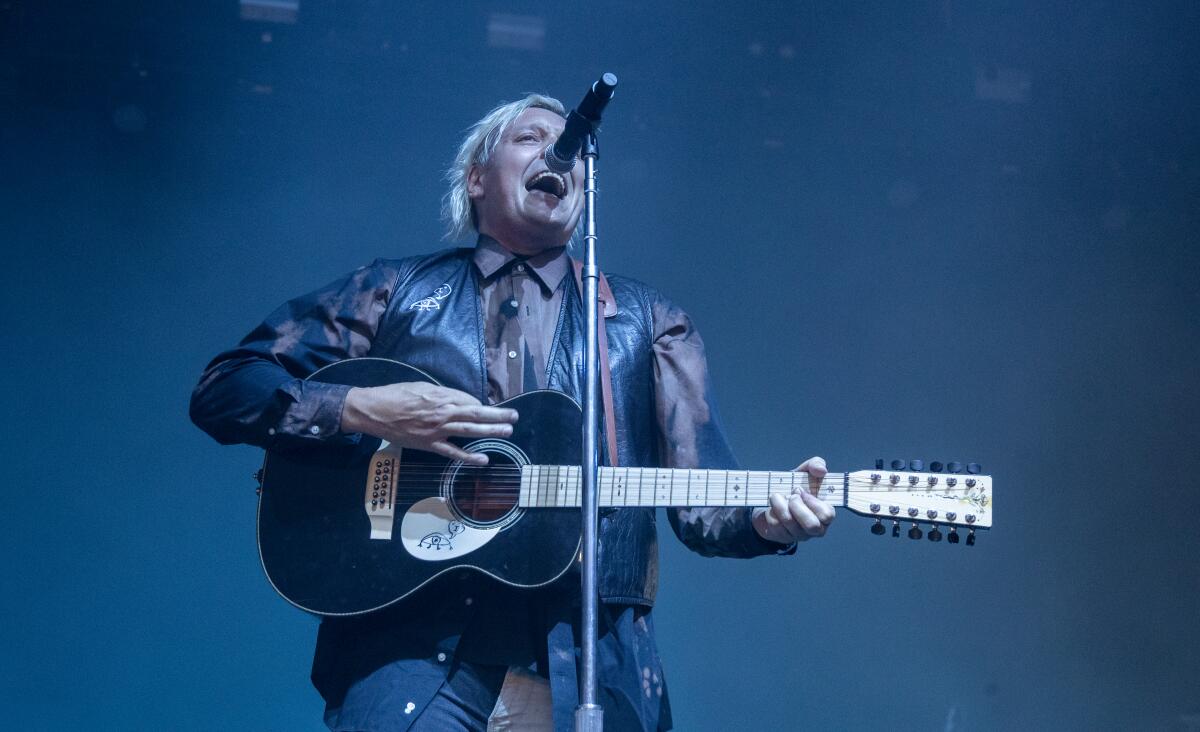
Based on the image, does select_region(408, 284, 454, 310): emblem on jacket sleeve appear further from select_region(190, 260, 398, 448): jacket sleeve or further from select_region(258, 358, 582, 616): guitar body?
select_region(258, 358, 582, 616): guitar body

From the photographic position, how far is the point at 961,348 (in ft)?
11.1

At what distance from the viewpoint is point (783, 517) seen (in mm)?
1745

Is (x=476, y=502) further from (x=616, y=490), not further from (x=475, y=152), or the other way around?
(x=475, y=152)

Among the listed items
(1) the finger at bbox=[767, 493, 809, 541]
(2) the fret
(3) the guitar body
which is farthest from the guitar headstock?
(3) the guitar body

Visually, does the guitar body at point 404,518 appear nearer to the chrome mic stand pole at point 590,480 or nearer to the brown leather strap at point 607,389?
the brown leather strap at point 607,389

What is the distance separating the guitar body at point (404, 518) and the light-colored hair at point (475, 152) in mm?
762

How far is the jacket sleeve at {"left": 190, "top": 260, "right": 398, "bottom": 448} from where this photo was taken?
5.88ft

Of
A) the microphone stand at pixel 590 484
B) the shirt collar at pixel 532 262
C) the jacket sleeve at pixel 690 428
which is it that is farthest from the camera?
the shirt collar at pixel 532 262

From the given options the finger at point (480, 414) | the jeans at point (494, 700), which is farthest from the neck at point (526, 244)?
the jeans at point (494, 700)

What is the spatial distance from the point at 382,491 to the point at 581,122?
0.85m

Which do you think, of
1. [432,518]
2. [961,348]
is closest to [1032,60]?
[961,348]

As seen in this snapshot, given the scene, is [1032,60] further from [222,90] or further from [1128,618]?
[222,90]

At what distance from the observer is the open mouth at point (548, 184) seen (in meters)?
2.29

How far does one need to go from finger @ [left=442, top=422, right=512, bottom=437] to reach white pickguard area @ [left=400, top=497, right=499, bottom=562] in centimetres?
16
